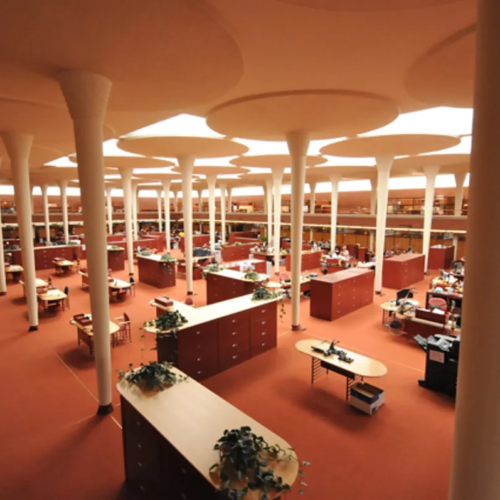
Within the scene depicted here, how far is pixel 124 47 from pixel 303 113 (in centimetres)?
501

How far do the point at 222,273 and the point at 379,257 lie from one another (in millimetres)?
7576

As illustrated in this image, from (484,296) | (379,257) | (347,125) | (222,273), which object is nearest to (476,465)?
(484,296)

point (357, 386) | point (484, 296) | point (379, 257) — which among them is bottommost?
point (357, 386)

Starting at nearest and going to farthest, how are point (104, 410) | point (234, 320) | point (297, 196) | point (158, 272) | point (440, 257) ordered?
point (104, 410), point (234, 320), point (297, 196), point (158, 272), point (440, 257)

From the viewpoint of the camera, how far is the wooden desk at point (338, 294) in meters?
13.0

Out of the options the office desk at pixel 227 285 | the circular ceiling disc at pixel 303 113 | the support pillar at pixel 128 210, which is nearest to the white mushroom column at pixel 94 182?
the circular ceiling disc at pixel 303 113

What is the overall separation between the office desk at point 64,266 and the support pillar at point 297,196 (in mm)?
16375

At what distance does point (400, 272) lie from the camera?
1794cm

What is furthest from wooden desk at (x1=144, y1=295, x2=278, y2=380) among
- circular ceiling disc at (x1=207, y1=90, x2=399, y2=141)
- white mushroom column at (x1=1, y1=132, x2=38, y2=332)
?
white mushroom column at (x1=1, y1=132, x2=38, y2=332)

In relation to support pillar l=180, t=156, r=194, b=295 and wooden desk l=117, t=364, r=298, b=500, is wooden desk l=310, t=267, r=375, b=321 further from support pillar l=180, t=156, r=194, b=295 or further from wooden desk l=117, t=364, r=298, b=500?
wooden desk l=117, t=364, r=298, b=500

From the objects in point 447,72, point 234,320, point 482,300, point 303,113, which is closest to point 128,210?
point 234,320

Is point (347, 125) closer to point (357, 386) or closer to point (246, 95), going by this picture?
point (246, 95)

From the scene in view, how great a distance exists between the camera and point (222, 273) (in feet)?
49.2

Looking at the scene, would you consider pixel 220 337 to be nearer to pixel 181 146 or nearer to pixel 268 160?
pixel 181 146
